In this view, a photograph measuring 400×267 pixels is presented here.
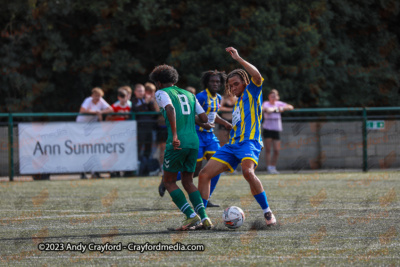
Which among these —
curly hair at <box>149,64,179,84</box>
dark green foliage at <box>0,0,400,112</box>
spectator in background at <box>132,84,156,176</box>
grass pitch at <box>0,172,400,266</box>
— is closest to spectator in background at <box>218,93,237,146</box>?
spectator in background at <box>132,84,156,176</box>

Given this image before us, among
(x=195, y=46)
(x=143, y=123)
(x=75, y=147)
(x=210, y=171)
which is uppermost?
(x=195, y=46)

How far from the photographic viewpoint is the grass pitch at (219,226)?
590 cm

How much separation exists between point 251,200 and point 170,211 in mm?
1835

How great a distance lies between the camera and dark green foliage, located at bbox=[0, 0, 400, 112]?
78.6 feet

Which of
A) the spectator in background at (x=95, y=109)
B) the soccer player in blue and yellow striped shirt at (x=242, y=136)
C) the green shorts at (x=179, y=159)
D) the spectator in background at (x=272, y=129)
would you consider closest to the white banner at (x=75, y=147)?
the spectator in background at (x=95, y=109)

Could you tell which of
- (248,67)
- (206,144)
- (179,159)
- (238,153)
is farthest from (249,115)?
(206,144)

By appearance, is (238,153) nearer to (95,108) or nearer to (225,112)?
(95,108)

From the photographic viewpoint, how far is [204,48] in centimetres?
2383

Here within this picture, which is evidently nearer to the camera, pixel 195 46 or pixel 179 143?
pixel 179 143

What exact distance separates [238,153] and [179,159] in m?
0.73

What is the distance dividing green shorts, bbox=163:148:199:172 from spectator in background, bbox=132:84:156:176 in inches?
379

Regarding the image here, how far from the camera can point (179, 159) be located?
7.91m

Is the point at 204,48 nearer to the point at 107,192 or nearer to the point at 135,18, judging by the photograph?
the point at 135,18

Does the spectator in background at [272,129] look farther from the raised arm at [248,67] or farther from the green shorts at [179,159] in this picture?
the green shorts at [179,159]
